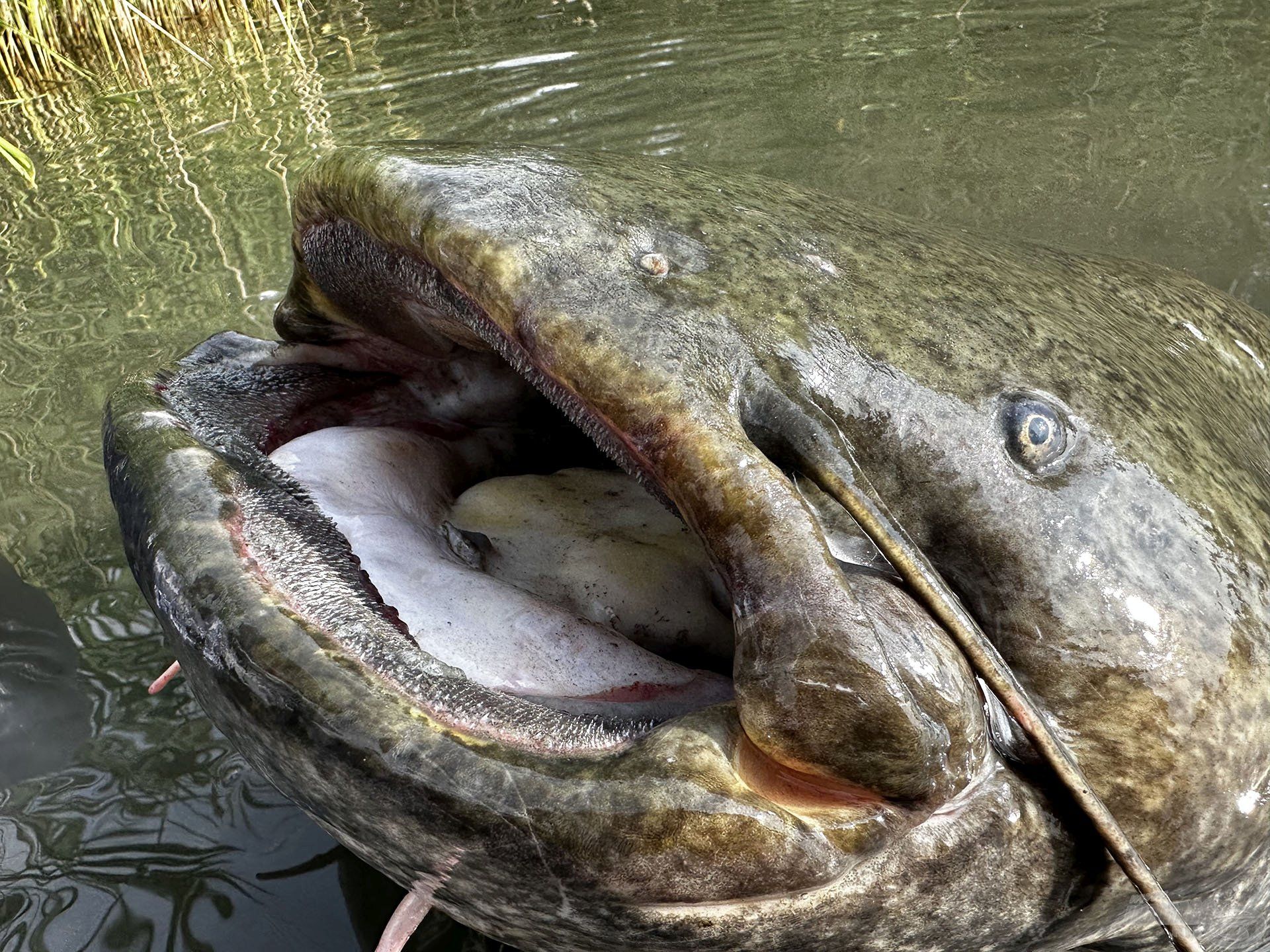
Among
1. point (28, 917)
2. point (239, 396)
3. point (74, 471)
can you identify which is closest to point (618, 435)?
point (239, 396)

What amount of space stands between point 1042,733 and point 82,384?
3.33 meters

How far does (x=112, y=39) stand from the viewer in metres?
7.81

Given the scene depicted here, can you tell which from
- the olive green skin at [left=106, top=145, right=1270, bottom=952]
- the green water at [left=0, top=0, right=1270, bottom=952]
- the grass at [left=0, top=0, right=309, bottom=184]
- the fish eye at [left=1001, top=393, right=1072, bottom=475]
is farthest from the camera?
the grass at [left=0, top=0, right=309, bottom=184]

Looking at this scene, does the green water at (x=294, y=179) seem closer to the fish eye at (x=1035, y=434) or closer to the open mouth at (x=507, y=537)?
the open mouth at (x=507, y=537)

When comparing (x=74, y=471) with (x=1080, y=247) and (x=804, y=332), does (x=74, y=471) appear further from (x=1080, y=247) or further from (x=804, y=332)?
(x=1080, y=247)

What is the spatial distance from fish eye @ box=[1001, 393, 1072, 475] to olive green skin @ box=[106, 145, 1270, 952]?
0.02 metres

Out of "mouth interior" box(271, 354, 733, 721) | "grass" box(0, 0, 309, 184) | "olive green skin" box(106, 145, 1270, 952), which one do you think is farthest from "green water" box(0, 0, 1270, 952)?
"olive green skin" box(106, 145, 1270, 952)

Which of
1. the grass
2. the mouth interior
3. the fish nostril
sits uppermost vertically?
the fish nostril

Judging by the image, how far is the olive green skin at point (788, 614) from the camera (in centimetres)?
140

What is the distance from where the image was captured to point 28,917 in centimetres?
222

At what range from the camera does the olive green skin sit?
1404 millimetres

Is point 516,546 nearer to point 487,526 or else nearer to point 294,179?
point 487,526

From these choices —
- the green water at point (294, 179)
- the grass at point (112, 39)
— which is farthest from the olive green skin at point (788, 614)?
the grass at point (112, 39)

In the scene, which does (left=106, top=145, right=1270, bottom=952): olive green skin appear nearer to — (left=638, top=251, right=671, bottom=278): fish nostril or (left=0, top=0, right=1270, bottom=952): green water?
(left=638, top=251, right=671, bottom=278): fish nostril
